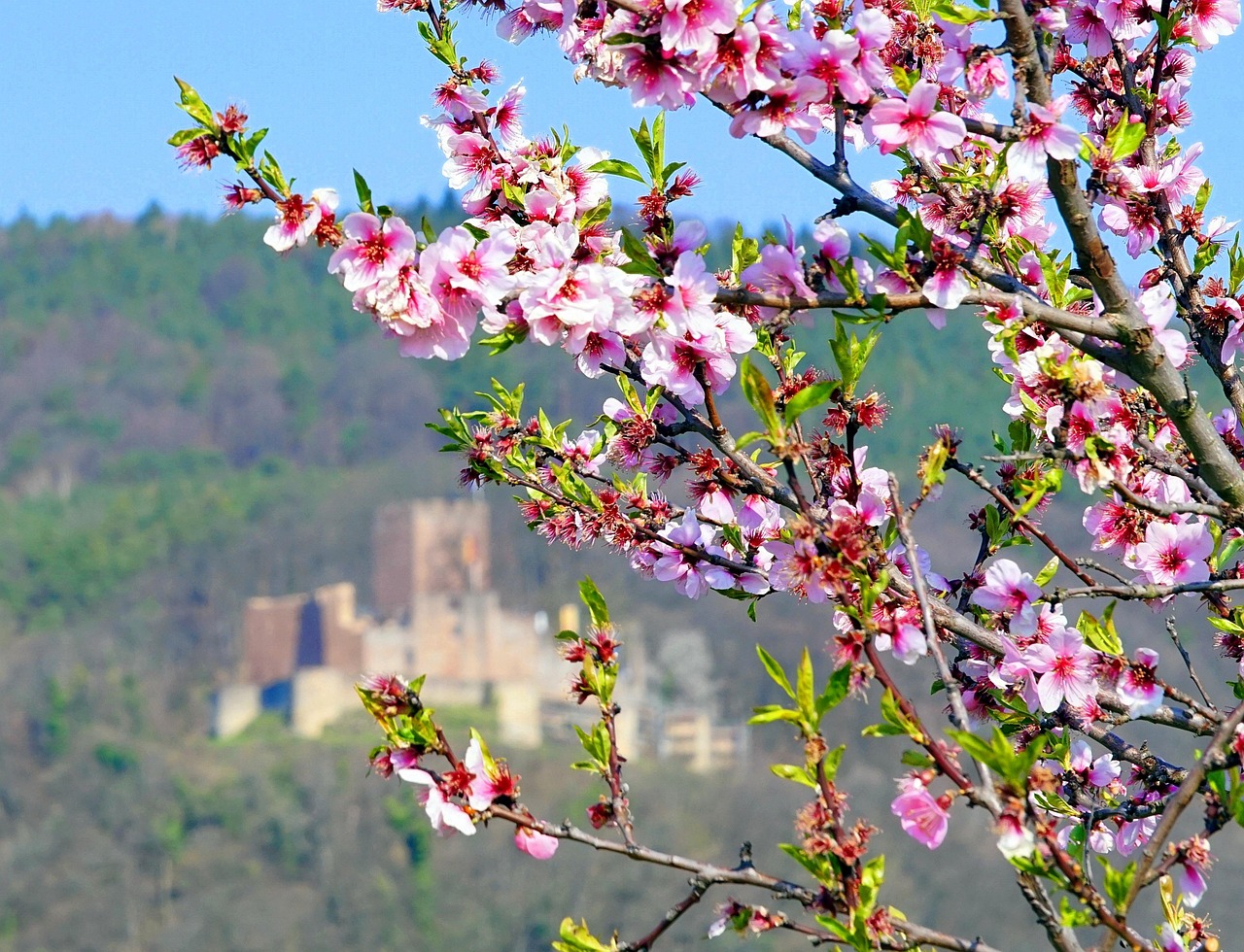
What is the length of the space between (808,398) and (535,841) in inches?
28.9

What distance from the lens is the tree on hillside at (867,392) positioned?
84.0 inches

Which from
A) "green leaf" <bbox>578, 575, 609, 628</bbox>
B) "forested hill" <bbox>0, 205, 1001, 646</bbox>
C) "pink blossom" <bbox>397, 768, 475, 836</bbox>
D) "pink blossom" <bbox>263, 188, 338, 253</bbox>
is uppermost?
"forested hill" <bbox>0, 205, 1001, 646</bbox>

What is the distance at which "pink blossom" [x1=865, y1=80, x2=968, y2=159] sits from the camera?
237 centimetres

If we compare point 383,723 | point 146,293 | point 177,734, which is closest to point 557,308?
point 383,723

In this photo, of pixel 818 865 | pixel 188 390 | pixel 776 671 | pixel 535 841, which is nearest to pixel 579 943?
pixel 535 841

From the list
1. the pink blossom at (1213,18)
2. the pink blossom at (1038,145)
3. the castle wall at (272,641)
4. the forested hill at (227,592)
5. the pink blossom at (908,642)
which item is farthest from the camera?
the castle wall at (272,641)

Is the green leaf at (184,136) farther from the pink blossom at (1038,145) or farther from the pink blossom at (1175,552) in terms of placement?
the pink blossom at (1175,552)

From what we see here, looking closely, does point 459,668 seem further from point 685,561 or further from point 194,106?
point 194,106

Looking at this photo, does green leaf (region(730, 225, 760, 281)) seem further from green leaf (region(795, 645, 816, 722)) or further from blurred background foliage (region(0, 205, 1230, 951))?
blurred background foliage (region(0, 205, 1230, 951))

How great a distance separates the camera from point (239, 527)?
8150 centimetres

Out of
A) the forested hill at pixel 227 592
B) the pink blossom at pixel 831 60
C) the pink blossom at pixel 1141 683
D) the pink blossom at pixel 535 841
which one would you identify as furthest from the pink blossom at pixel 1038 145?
the forested hill at pixel 227 592

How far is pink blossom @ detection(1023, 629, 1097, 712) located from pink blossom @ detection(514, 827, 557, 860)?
0.78m

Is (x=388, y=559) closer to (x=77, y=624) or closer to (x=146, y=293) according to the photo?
(x=77, y=624)

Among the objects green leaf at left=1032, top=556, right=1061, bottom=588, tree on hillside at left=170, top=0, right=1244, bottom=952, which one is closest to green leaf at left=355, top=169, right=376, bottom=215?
tree on hillside at left=170, top=0, right=1244, bottom=952
